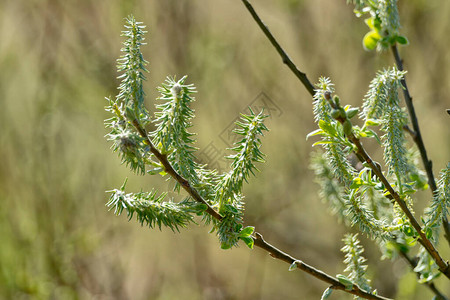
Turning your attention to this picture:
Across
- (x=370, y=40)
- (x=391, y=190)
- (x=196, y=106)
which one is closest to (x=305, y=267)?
(x=391, y=190)

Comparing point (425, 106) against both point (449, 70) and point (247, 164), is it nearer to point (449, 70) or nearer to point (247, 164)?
point (449, 70)

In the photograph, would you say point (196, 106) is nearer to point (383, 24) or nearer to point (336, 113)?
point (383, 24)

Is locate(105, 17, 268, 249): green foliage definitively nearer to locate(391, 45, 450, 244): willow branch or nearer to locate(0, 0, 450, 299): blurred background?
locate(391, 45, 450, 244): willow branch

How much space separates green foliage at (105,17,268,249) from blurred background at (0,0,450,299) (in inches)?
54.5

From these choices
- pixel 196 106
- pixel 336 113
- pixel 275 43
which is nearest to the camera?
pixel 336 113

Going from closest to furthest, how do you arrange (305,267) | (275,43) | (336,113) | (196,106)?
1. (336,113)
2. (305,267)
3. (275,43)
4. (196,106)

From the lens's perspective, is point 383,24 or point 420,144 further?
point 420,144

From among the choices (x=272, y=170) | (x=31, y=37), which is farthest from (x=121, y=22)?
(x=272, y=170)

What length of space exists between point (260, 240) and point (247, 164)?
10 cm

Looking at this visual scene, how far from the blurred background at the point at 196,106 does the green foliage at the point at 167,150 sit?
138cm

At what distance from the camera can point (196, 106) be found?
2.41 m

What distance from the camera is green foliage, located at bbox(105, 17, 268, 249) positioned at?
0.45m

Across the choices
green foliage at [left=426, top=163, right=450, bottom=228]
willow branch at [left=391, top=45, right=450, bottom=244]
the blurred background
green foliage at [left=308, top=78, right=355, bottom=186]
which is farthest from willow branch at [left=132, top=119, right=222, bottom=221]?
the blurred background

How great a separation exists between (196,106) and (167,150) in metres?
1.94
